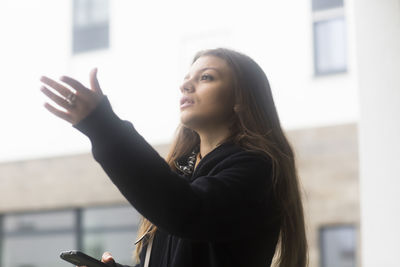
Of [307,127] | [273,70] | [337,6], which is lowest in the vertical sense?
[307,127]

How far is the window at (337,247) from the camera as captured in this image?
6.75 meters

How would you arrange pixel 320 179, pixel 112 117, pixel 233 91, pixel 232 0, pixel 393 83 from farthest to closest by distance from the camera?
pixel 232 0
pixel 320 179
pixel 393 83
pixel 233 91
pixel 112 117

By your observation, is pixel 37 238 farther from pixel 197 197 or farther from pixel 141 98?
pixel 197 197

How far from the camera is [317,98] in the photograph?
23.1 ft

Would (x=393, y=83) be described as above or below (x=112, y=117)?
above

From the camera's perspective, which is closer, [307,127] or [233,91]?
[233,91]

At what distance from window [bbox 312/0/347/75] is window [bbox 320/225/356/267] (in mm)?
1405

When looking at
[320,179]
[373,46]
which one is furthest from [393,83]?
[320,179]

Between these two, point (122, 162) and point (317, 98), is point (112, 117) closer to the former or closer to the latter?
point (122, 162)

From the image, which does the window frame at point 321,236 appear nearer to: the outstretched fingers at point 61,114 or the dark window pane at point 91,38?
the dark window pane at point 91,38

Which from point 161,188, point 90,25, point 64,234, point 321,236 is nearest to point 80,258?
point 161,188

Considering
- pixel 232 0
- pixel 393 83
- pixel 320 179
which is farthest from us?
pixel 232 0

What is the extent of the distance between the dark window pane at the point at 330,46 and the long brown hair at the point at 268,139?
581 cm

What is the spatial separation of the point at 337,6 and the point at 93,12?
259 centimetres
